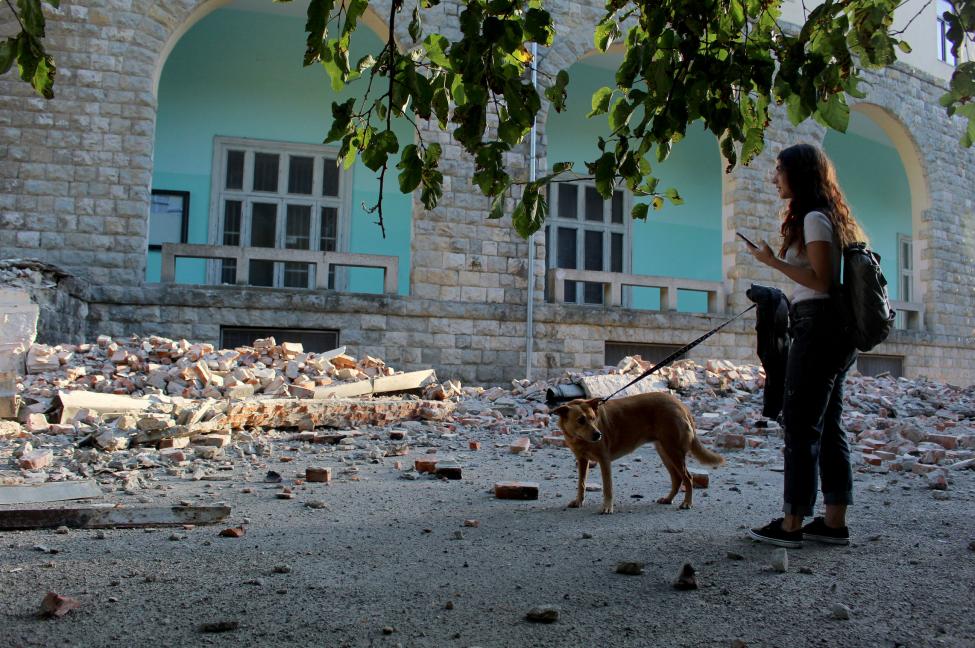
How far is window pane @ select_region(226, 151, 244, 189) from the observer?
12.9 metres

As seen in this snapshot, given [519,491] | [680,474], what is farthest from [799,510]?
[519,491]

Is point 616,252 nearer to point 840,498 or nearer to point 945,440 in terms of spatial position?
point 945,440

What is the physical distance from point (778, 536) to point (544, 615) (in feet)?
4.64

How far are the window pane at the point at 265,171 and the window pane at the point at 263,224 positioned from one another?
0.36 m

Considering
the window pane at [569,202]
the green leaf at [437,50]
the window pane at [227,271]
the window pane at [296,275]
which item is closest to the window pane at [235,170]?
the window pane at [227,271]

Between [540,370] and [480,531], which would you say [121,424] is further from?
[540,370]

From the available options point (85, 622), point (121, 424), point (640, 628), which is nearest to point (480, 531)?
point (640, 628)

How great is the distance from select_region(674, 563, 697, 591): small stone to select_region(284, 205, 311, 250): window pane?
1145 centimetres

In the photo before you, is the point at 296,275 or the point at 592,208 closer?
the point at 296,275

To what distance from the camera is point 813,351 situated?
2996mm

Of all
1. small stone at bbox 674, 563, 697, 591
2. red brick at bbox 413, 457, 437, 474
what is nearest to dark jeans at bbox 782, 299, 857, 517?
small stone at bbox 674, 563, 697, 591

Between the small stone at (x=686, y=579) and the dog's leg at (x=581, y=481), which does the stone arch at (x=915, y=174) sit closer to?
the dog's leg at (x=581, y=481)

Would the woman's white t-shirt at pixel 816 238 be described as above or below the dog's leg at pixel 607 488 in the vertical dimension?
above

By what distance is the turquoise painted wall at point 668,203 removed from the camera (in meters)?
14.8
